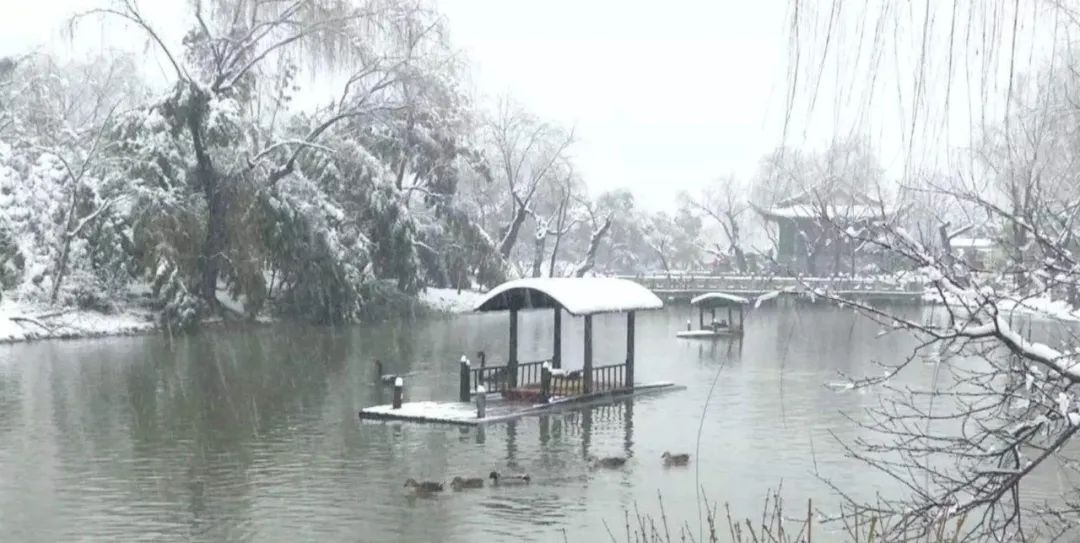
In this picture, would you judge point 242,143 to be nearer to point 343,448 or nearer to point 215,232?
point 215,232

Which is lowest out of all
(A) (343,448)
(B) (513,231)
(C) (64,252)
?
(A) (343,448)

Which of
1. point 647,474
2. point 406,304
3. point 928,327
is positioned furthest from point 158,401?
point 406,304

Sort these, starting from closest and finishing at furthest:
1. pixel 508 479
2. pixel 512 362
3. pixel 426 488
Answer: pixel 426 488 → pixel 508 479 → pixel 512 362

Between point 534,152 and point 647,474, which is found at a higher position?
point 534,152

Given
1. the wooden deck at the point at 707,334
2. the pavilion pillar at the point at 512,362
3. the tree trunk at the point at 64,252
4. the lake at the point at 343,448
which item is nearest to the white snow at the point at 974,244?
the lake at the point at 343,448

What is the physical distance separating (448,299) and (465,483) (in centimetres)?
3674

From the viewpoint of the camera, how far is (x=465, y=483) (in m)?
14.3

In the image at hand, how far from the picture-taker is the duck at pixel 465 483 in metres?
14.2

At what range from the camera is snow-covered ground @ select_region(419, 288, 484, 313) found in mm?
49188

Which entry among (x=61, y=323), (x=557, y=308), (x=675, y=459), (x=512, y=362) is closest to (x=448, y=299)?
(x=61, y=323)

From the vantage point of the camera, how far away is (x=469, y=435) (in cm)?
1845

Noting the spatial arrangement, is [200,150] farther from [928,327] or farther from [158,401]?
[928,327]

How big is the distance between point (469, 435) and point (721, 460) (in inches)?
161

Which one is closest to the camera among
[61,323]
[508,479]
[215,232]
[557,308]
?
[508,479]
